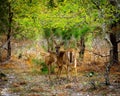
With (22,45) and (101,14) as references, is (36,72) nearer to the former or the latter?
(101,14)

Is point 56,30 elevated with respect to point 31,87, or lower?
elevated

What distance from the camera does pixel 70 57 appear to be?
61.7ft

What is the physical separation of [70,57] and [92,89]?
163 inches

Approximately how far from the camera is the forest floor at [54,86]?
1427 centimetres

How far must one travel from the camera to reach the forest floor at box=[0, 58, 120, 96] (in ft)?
46.8

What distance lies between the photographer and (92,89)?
1490 centimetres

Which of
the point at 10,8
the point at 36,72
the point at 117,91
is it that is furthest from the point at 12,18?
the point at 117,91

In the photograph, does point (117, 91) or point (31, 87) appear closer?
point (117, 91)

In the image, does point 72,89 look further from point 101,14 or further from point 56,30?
point 56,30

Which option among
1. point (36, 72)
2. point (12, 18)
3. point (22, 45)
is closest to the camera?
point (36, 72)

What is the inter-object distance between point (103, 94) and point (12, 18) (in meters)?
13.0

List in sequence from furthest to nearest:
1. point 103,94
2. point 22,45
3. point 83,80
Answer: point 22,45, point 83,80, point 103,94

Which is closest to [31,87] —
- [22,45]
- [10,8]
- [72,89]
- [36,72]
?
[72,89]

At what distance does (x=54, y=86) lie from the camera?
1605 cm
